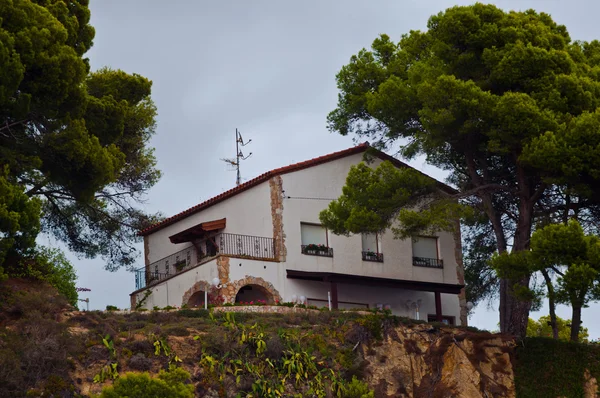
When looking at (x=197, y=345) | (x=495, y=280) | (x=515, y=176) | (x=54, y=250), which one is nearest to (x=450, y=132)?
(x=515, y=176)

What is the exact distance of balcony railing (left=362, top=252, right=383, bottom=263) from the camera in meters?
40.0

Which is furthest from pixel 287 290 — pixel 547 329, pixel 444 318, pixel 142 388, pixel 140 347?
pixel 547 329

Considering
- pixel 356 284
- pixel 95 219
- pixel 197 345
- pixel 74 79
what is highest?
pixel 74 79

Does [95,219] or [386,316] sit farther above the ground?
[95,219]

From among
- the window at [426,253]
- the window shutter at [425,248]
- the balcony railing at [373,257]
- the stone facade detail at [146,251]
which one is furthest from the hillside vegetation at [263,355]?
the stone facade detail at [146,251]

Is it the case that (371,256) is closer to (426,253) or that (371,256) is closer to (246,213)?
(426,253)

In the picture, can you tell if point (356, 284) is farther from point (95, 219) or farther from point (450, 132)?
point (95, 219)

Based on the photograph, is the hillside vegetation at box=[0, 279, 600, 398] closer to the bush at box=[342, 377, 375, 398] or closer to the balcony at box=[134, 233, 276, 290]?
the bush at box=[342, 377, 375, 398]

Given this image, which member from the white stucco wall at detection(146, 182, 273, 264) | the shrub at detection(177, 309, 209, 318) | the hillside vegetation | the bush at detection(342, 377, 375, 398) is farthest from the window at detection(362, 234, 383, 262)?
the bush at detection(342, 377, 375, 398)

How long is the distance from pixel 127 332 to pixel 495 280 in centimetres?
1758

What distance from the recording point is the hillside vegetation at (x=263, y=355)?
90.4 ft

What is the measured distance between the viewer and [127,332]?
29.8m

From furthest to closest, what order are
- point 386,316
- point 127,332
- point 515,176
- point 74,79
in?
point 515,176 < point 386,316 < point 74,79 < point 127,332

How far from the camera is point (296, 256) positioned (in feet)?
127
